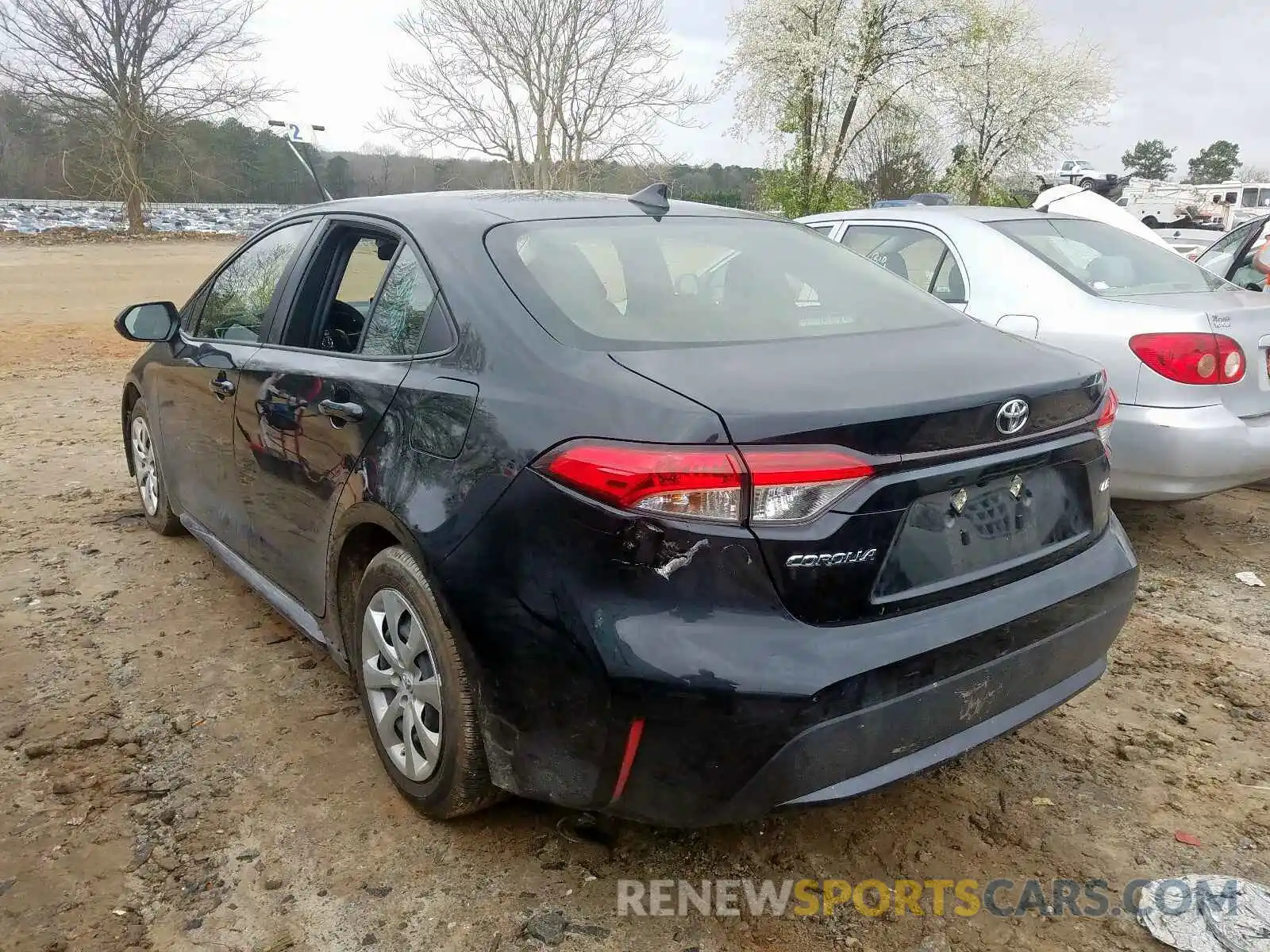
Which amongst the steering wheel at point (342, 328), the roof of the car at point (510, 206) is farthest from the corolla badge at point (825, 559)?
the steering wheel at point (342, 328)

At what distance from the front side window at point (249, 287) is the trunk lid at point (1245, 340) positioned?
3.54 metres

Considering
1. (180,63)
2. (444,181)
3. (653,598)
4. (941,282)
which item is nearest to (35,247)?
(180,63)

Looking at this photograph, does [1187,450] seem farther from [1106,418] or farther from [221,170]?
[221,170]

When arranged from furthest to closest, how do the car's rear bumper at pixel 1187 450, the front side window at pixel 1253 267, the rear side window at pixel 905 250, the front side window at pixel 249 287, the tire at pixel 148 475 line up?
the front side window at pixel 1253 267, the rear side window at pixel 905 250, the tire at pixel 148 475, the car's rear bumper at pixel 1187 450, the front side window at pixel 249 287

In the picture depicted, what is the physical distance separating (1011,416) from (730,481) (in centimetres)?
70

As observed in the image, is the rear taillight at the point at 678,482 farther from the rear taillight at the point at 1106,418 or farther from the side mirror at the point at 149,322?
the side mirror at the point at 149,322

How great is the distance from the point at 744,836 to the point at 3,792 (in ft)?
6.57

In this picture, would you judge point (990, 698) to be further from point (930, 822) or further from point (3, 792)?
point (3, 792)

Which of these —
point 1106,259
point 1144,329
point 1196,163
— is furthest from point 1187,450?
point 1196,163

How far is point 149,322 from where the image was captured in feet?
12.4

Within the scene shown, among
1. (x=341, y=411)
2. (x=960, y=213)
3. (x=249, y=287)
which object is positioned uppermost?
(x=960, y=213)

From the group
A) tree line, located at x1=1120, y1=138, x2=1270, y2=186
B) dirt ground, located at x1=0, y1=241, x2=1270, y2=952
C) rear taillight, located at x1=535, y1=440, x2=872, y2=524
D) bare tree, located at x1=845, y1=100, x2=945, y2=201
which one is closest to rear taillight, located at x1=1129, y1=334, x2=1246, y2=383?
dirt ground, located at x1=0, y1=241, x2=1270, y2=952

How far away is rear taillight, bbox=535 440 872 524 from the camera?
1.74 m

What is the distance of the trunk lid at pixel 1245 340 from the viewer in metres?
3.88
